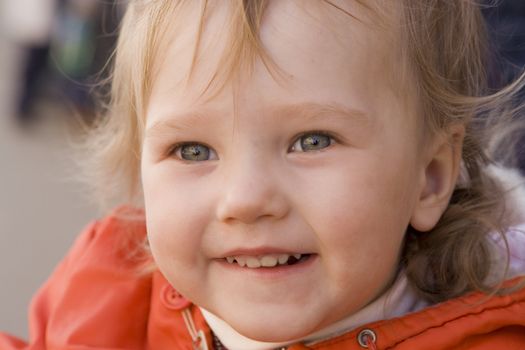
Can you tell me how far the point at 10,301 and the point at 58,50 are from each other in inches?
98.8

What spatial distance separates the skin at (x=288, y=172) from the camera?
145 centimetres

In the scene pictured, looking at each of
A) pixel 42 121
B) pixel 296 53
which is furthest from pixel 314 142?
pixel 42 121

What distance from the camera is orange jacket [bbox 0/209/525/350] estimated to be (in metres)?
1.58

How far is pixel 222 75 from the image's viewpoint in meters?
1.46

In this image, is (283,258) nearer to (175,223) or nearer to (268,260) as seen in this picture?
(268,260)

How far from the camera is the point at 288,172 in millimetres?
1465

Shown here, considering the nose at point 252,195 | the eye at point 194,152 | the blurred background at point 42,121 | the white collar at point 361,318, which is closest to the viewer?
the nose at point 252,195

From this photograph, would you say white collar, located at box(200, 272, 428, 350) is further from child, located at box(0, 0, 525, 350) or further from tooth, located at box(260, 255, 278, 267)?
tooth, located at box(260, 255, 278, 267)

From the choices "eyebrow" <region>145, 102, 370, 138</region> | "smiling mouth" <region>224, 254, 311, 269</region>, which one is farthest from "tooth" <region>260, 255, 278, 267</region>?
"eyebrow" <region>145, 102, 370, 138</region>

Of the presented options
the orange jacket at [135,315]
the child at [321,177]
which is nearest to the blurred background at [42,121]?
the orange jacket at [135,315]

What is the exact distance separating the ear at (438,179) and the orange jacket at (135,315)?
0.52 ft

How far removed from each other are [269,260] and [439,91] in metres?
0.44

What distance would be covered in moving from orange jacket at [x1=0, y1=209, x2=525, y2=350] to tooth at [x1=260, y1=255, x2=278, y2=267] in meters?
0.20

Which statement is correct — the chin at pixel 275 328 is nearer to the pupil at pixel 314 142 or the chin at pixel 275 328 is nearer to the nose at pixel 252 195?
the nose at pixel 252 195
